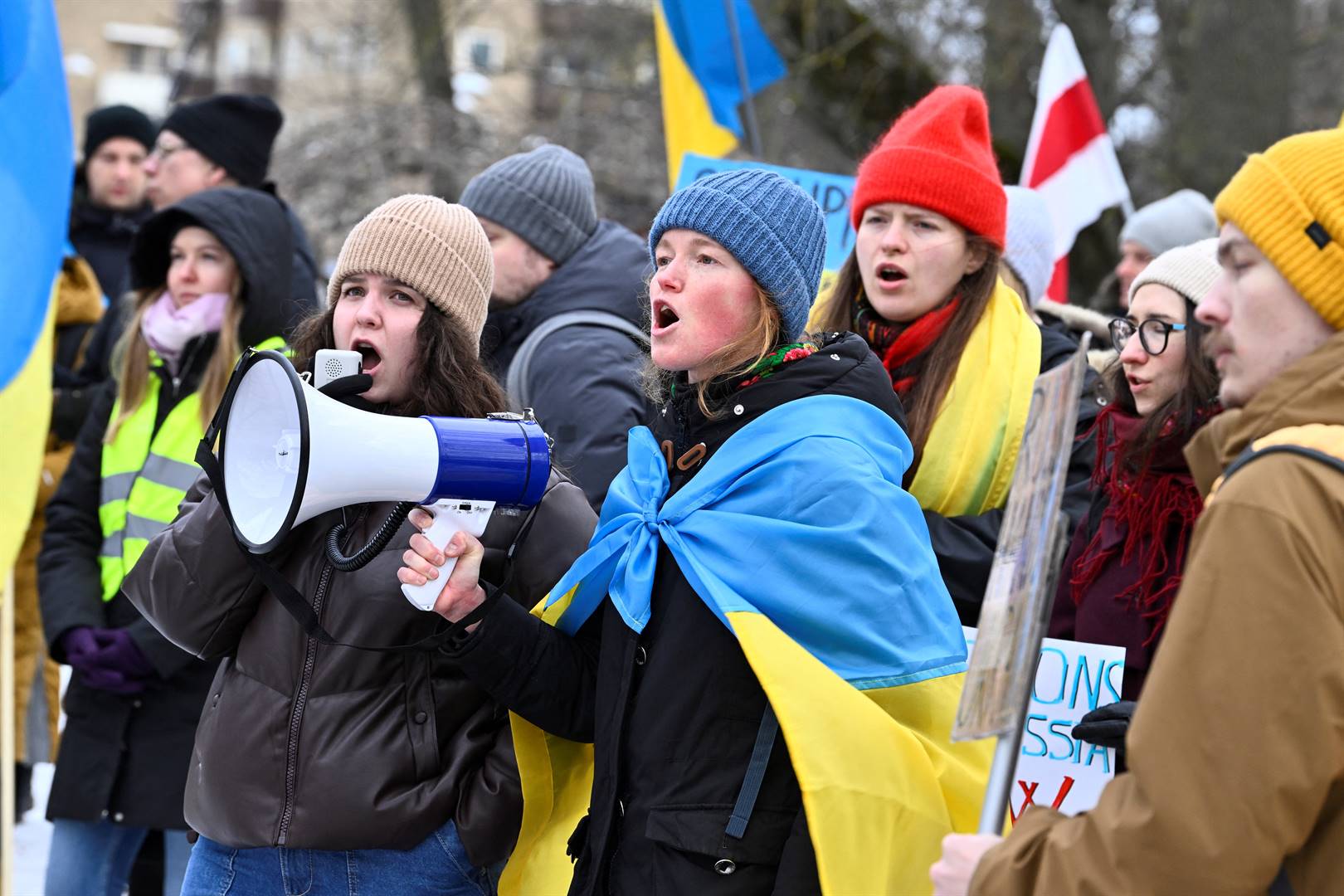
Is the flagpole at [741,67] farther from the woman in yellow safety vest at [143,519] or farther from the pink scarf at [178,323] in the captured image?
the pink scarf at [178,323]

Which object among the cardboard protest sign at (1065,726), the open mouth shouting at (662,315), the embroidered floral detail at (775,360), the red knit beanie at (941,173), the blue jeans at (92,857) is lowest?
the blue jeans at (92,857)

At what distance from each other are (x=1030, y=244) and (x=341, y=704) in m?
2.51

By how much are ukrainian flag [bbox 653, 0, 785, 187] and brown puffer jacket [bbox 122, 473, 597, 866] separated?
3.90 meters

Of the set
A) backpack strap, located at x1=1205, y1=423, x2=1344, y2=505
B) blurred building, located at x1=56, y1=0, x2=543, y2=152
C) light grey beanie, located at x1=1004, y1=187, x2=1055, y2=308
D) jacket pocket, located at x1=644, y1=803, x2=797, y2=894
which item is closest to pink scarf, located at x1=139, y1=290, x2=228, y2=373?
light grey beanie, located at x1=1004, y1=187, x2=1055, y2=308

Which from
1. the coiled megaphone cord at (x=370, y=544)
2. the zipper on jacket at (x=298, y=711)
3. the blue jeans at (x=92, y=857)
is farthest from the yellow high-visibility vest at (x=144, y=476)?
the coiled megaphone cord at (x=370, y=544)

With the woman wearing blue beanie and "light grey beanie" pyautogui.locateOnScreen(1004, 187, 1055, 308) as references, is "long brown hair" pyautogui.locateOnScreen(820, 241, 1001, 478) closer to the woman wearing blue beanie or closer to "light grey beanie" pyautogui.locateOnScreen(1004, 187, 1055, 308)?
"light grey beanie" pyautogui.locateOnScreen(1004, 187, 1055, 308)

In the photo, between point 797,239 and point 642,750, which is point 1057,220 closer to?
point 797,239

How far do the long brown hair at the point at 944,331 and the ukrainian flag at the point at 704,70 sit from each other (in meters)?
2.73

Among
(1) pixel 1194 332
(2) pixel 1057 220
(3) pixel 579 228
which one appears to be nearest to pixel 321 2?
(2) pixel 1057 220

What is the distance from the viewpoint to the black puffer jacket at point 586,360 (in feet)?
12.9

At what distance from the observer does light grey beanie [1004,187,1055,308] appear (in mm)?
4305

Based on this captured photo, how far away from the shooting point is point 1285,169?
1848mm

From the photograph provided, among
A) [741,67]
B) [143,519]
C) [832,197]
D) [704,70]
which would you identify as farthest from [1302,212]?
[704,70]

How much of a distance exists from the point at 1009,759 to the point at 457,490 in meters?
1.06
